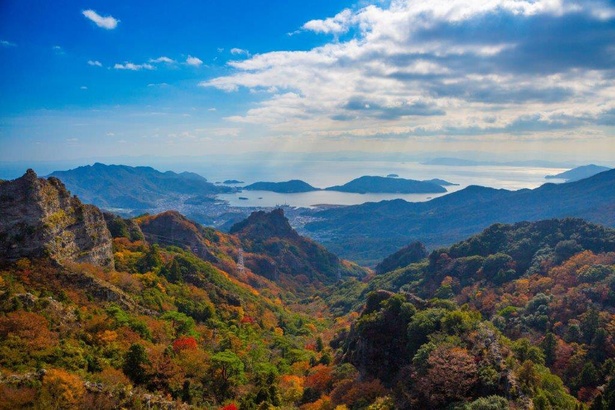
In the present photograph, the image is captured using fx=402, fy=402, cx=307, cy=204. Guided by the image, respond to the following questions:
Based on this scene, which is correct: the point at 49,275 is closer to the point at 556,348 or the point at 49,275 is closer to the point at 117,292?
the point at 117,292

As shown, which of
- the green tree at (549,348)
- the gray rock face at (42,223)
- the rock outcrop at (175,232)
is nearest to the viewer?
the gray rock face at (42,223)

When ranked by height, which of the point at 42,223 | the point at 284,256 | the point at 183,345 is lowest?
the point at 284,256

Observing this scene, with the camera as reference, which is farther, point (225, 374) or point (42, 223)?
point (42, 223)

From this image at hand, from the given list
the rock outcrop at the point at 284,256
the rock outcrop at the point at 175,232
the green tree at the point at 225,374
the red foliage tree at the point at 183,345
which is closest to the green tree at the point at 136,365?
the green tree at the point at 225,374

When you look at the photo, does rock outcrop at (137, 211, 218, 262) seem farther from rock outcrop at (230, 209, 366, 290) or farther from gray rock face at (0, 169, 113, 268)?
gray rock face at (0, 169, 113, 268)

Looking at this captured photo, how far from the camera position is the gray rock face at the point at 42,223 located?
30891 millimetres

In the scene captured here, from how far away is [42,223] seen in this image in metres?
32.5

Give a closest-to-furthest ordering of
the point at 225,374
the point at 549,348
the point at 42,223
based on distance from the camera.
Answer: the point at 225,374 → the point at 42,223 → the point at 549,348

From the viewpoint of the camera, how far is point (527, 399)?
19547mm

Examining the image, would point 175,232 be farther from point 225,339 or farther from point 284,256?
point 225,339

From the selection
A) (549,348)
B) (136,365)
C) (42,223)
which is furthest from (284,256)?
(136,365)

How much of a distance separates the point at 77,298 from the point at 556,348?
47.2 meters

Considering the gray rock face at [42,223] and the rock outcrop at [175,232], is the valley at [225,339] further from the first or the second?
the rock outcrop at [175,232]


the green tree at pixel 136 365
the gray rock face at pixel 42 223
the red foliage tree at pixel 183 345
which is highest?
the gray rock face at pixel 42 223
